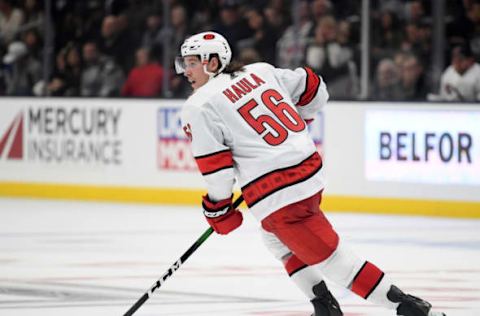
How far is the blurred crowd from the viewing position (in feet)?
33.3

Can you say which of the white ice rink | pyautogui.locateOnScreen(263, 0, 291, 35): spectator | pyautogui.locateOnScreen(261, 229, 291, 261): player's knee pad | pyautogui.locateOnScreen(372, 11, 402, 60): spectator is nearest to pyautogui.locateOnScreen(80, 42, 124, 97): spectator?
the white ice rink

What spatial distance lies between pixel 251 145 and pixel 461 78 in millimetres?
5434

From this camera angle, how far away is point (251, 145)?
16.0 feet

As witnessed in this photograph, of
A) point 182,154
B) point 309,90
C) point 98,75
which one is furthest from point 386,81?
point 309,90

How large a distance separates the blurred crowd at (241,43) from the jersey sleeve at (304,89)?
4.81 meters

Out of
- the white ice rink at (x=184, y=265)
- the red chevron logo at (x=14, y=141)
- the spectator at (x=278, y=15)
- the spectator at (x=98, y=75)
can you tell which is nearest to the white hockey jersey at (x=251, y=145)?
the white ice rink at (x=184, y=265)

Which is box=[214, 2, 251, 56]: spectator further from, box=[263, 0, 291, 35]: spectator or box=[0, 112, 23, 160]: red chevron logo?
box=[0, 112, 23, 160]: red chevron logo

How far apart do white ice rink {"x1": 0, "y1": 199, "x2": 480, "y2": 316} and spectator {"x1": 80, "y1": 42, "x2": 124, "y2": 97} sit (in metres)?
1.25

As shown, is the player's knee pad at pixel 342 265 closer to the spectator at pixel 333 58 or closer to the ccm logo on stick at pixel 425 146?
the ccm logo on stick at pixel 425 146

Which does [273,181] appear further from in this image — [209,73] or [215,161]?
[209,73]

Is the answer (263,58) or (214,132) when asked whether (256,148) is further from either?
(263,58)

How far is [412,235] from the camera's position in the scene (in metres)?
8.79

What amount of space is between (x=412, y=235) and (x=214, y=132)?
417 centimetres

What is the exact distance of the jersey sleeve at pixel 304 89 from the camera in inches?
204
